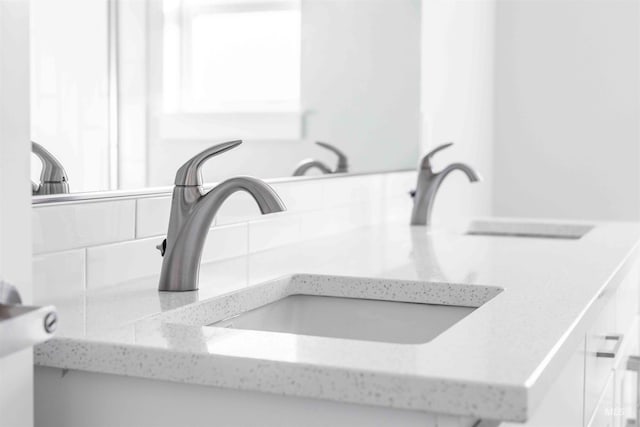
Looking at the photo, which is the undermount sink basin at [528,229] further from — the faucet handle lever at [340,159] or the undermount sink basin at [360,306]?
the undermount sink basin at [360,306]

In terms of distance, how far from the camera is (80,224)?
122 cm

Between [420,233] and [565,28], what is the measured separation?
2.08 meters

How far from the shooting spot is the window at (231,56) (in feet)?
4.81

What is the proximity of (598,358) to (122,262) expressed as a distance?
2.42ft

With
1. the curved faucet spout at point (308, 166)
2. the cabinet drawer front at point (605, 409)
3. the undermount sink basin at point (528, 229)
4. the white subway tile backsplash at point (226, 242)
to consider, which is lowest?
the cabinet drawer front at point (605, 409)

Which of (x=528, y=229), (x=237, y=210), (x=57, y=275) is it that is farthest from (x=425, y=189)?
(x=57, y=275)

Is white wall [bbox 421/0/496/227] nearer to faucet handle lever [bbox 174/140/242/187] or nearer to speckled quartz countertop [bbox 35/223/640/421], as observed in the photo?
speckled quartz countertop [bbox 35/223/640/421]

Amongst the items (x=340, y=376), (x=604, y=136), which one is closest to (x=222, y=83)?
(x=340, y=376)

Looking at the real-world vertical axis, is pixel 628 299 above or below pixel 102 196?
below

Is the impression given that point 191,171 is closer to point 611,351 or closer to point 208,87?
point 208,87

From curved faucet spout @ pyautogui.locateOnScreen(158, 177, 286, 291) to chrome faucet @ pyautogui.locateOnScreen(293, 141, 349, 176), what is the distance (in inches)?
27.4

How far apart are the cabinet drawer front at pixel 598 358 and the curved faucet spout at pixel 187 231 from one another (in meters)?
0.55

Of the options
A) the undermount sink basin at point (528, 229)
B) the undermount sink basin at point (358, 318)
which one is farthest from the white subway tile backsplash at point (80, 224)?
the undermount sink basin at point (528, 229)

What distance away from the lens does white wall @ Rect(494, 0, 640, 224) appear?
3799 millimetres
